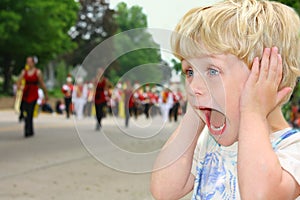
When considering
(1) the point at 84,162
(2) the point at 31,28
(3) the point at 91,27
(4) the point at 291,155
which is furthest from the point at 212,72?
(3) the point at 91,27

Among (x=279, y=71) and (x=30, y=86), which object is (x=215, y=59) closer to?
(x=279, y=71)

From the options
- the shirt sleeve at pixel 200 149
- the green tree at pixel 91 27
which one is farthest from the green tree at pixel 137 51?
the green tree at pixel 91 27

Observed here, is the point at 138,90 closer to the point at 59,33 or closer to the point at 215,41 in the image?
the point at 215,41

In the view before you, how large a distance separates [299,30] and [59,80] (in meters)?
57.4

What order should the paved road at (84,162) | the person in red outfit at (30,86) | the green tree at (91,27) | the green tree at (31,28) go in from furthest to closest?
the green tree at (91,27) < the green tree at (31,28) < the person in red outfit at (30,86) < the paved road at (84,162)

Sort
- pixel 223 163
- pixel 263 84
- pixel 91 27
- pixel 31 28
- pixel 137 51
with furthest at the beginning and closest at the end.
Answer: pixel 91 27 → pixel 31 28 → pixel 223 163 → pixel 137 51 → pixel 263 84

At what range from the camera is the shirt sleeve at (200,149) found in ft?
5.94

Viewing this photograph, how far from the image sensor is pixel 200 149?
1.84m

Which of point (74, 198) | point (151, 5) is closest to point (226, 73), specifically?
point (151, 5)

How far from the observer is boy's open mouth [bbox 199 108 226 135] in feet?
4.98

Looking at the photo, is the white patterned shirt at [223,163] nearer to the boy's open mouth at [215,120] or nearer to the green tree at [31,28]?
the boy's open mouth at [215,120]

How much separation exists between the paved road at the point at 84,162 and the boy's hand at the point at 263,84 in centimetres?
36

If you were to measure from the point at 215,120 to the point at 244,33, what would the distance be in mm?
245

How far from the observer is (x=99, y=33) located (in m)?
55.7
